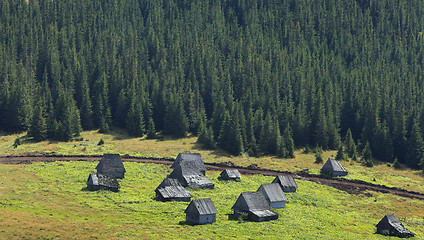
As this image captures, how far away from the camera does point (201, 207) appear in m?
73.7

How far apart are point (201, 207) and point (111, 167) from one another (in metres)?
28.3

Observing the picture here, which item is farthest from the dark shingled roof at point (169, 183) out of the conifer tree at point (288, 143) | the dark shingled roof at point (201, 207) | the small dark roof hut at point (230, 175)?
the conifer tree at point (288, 143)

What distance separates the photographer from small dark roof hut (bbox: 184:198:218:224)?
2876 inches

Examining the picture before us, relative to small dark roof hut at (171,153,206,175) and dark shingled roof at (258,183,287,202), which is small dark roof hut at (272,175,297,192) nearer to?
dark shingled roof at (258,183,287,202)

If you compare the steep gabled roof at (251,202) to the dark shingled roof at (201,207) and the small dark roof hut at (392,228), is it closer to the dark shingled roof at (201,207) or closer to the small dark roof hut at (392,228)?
the dark shingled roof at (201,207)

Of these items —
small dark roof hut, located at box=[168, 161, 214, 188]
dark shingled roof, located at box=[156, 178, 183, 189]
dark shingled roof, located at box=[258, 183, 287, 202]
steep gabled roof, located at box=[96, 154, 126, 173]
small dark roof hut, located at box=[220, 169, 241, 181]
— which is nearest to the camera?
dark shingled roof, located at box=[258, 183, 287, 202]

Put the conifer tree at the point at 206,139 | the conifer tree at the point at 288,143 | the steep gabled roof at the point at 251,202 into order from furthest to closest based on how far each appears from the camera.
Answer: the conifer tree at the point at 206,139, the conifer tree at the point at 288,143, the steep gabled roof at the point at 251,202

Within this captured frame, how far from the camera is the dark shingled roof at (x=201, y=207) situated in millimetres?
73162

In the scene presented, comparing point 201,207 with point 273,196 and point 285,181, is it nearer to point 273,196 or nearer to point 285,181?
point 273,196

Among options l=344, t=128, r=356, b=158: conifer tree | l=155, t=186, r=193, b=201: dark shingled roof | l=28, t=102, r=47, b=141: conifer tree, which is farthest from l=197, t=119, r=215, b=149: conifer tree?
l=155, t=186, r=193, b=201: dark shingled roof

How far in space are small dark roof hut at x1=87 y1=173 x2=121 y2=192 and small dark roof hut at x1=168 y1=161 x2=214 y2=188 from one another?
38.4ft

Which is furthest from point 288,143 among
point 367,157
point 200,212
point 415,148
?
point 200,212

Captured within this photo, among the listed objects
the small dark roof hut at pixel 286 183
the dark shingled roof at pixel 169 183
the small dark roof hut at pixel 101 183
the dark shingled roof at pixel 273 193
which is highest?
the small dark roof hut at pixel 101 183

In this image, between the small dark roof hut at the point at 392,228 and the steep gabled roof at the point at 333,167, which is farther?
the steep gabled roof at the point at 333,167
